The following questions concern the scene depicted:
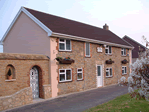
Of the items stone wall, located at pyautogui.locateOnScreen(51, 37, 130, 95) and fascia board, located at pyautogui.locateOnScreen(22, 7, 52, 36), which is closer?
fascia board, located at pyautogui.locateOnScreen(22, 7, 52, 36)

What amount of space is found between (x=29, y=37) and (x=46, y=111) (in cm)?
790

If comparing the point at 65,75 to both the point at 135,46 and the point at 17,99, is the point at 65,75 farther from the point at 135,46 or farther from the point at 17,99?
the point at 135,46

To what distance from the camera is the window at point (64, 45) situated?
1366cm

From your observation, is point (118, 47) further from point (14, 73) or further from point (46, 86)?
point (14, 73)

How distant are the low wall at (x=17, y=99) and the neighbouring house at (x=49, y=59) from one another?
2.06 ft

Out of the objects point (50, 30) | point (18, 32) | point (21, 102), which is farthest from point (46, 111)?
point (18, 32)

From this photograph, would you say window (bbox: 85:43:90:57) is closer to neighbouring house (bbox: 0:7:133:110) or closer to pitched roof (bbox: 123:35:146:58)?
neighbouring house (bbox: 0:7:133:110)

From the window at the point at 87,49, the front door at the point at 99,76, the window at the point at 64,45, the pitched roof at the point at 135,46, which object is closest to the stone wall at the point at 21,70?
the window at the point at 64,45

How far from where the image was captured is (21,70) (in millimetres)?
10867

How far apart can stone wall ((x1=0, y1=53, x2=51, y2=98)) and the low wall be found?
0.62 metres

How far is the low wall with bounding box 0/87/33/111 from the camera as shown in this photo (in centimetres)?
904

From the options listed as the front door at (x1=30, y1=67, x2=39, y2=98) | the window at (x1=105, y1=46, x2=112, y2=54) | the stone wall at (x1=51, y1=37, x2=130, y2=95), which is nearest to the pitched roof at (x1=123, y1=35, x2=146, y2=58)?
the window at (x1=105, y1=46, x2=112, y2=54)

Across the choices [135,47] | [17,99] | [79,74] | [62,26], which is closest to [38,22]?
Result: [62,26]

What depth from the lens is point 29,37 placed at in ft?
48.0
